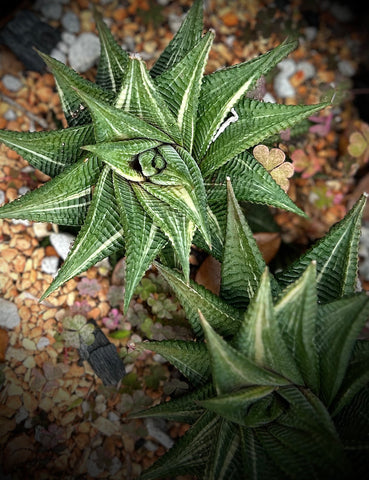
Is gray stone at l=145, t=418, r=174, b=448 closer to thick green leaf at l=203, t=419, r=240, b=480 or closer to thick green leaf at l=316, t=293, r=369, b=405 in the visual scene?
thick green leaf at l=203, t=419, r=240, b=480

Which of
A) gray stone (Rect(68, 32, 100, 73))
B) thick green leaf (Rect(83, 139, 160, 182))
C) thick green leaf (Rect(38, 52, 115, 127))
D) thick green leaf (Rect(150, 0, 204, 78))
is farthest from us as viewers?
gray stone (Rect(68, 32, 100, 73))

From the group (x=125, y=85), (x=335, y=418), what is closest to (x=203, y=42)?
(x=125, y=85)

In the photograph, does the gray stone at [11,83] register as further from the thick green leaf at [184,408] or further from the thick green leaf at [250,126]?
the thick green leaf at [184,408]

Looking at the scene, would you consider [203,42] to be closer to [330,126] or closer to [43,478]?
[330,126]

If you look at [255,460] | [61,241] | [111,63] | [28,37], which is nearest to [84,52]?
[28,37]

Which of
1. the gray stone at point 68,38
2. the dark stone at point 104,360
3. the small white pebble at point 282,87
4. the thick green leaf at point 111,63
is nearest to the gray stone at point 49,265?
the dark stone at point 104,360

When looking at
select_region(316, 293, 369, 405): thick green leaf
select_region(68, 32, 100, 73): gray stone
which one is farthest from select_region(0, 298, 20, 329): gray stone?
select_region(316, 293, 369, 405): thick green leaf
